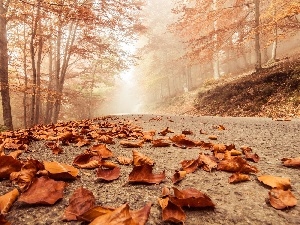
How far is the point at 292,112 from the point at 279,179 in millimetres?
6443

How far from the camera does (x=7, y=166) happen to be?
58.5 inches

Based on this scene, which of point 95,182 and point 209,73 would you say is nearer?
point 95,182

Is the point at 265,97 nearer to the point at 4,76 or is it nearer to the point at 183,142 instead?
the point at 183,142

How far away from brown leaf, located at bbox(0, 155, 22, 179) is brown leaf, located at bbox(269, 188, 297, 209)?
54.7 inches

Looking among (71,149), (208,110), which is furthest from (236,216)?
(208,110)

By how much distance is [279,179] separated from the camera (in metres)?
1.48

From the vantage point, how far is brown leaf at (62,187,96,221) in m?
1.06

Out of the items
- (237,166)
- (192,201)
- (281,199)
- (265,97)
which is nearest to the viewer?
(192,201)

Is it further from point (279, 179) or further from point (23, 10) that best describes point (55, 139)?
point (23, 10)

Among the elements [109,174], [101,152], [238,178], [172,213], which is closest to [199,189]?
[238,178]

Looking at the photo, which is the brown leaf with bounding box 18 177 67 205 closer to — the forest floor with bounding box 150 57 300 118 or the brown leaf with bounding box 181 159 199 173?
the brown leaf with bounding box 181 159 199 173

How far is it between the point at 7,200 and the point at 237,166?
1355mm

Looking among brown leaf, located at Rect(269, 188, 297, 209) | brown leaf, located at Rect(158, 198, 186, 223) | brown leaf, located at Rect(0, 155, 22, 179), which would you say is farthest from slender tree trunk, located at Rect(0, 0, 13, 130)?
brown leaf, located at Rect(269, 188, 297, 209)

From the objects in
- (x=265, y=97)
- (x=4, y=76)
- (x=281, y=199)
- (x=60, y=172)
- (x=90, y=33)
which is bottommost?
(x=281, y=199)
